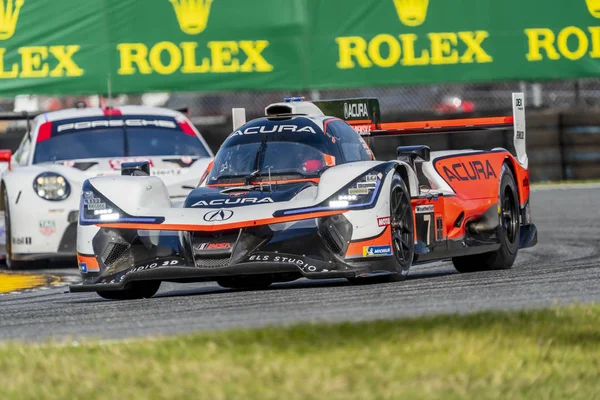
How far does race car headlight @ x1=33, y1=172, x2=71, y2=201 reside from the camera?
10.7 metres

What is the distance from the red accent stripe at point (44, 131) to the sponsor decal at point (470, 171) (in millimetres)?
4200

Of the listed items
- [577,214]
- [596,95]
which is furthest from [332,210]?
[596,95]

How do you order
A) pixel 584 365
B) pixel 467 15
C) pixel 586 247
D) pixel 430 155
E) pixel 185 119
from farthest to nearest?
pixel 467 15
pixel 185 119
pixel 586 247
pixel 430 155
pixel 584 365

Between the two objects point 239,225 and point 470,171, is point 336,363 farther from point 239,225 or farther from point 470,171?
point 470,171

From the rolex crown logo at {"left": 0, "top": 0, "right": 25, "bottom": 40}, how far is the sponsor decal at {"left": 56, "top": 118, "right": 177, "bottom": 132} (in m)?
3.28

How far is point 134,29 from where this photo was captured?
48.4 ft

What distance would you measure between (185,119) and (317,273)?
5.07m

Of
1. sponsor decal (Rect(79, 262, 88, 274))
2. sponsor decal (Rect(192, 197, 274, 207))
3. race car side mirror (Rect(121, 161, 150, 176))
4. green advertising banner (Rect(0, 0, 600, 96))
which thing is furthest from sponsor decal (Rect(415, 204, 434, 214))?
green advertising banner (Rect(0, 0, 600, 96))

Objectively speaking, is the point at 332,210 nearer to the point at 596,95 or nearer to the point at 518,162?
the point at 518,162

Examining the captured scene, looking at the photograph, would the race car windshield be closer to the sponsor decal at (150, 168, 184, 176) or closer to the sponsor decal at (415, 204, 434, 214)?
the sponsor decal at (415, 204, 434, 214)

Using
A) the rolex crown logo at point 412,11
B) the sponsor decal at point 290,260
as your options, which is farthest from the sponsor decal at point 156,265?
the rolex crown logo at point 412,11

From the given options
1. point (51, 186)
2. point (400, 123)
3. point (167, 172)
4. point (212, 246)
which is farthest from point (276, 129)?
point (51, 186)

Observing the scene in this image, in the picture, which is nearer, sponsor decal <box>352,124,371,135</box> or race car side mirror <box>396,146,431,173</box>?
race car side mirror <box>396,146,431,173</box>

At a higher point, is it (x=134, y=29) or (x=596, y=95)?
(x=134, y=29)
